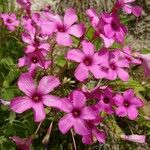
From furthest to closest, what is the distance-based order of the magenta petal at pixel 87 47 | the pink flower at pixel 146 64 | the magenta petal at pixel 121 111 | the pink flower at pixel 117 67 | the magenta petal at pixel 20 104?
the pink flower at pixel 146 64, the magenta petal at pixel 121 111, the pink flower at pixel 117 67, the magenta petal at pixel 87 47, the magenta petal at pixel 20 104

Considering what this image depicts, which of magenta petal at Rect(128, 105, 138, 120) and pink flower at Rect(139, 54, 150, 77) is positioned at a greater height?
pink flower at Rect(139, 54, 150, 77)

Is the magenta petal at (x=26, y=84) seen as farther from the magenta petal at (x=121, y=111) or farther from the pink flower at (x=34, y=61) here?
the magenta petal at (x=121, y=111)

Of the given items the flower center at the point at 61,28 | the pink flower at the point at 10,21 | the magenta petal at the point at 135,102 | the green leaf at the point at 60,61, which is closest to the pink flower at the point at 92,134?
the magenta petal at the point at 135,102

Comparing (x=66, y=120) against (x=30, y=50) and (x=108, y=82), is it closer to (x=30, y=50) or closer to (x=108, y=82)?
(x=30, y=50)

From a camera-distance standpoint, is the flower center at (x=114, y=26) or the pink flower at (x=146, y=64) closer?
the flower center at (x=114, y=26)

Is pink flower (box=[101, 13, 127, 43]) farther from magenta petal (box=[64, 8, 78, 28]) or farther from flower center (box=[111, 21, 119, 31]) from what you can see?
magenta petal (box=[64, 8, 78, 28])

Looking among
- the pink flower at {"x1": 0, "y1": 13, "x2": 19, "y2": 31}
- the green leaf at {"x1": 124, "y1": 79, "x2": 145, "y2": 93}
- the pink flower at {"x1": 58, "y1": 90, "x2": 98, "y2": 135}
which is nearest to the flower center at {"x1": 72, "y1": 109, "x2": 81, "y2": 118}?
the pink flower at {"x1": 58, "y1": 90, "x2": 98, "y2": 135}

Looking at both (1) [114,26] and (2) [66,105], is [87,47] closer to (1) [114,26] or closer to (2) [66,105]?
(1) [114,26]
